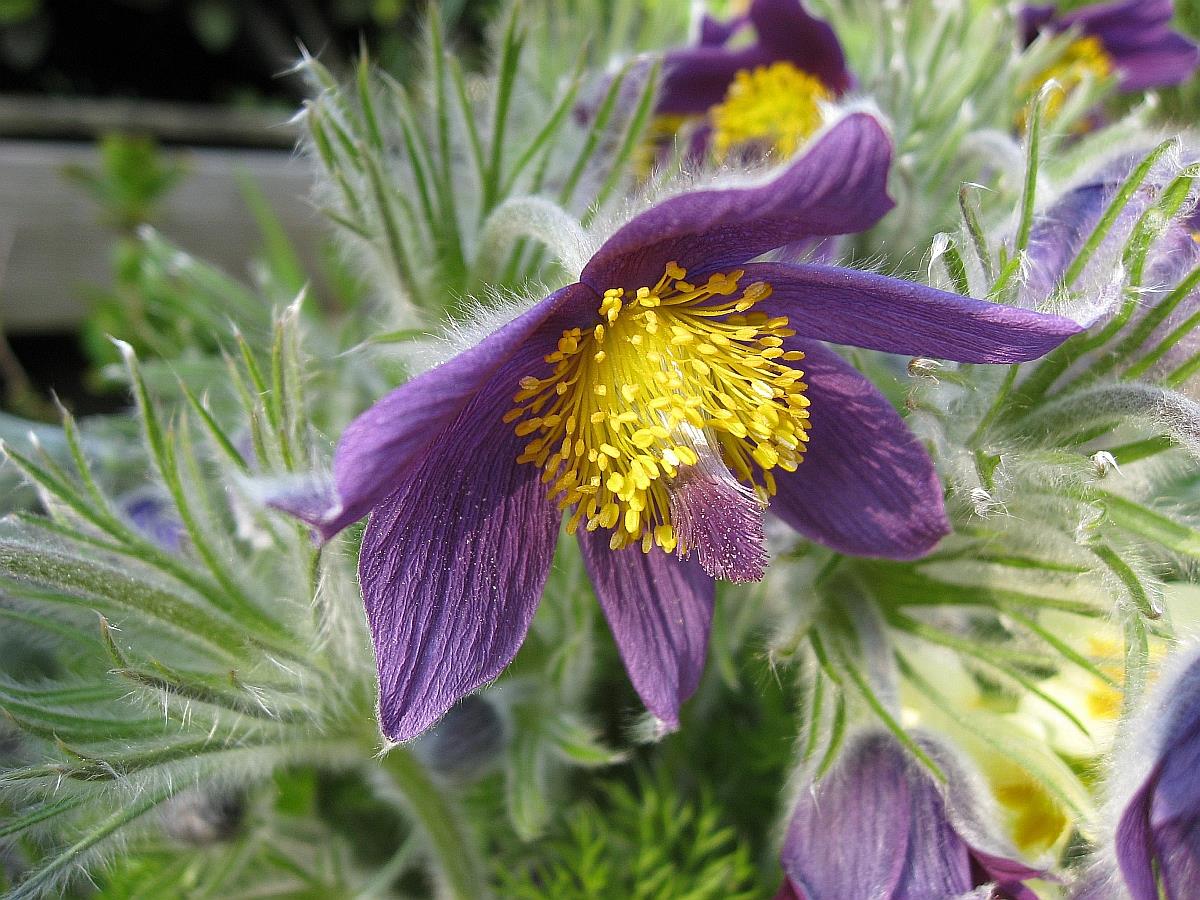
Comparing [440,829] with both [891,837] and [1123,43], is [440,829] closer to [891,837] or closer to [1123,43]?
[891,837]

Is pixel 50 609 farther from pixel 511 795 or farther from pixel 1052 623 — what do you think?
pixel 1052 623

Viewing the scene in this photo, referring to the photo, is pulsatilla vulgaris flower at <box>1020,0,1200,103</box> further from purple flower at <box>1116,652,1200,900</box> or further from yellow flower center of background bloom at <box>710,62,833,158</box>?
purple flower at <box>1116,652,1200,900</box>

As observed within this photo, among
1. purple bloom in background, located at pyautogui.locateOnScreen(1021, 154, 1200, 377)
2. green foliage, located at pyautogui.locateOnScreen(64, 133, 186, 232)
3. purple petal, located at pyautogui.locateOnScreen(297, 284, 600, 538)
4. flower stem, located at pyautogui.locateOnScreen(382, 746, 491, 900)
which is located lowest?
flower stem, located at pyautogui.locateOnScreen(382, 746, 491, 900)

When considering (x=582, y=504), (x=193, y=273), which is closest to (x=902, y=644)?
(x=582, y=504)

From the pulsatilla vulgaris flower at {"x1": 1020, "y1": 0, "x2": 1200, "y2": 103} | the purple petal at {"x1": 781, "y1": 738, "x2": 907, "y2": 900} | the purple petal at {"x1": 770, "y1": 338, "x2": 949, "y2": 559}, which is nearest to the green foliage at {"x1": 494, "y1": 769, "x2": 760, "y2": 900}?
the purple petal at {"x1": 781, "y1": 738, "x2": 907, "y2": 900}

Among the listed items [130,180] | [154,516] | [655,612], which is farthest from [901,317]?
[130,180]

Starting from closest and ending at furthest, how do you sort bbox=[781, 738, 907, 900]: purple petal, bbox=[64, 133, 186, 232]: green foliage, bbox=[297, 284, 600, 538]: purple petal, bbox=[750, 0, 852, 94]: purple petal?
1. bbox=[297, 284, 600, 538]: purple petal
2. bbox=[781, 738, 907, 900]: purple petal
3. bbox=[750, 0, 852, 94]: purple petal
4. bbox=[64, 133, 186, 232]: green foliage
